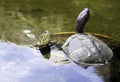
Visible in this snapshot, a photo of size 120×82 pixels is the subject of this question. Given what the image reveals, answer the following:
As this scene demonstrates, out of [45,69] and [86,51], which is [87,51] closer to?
[86,51]

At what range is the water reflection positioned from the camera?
318cm

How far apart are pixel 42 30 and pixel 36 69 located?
1.29m

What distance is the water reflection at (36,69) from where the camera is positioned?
3184 mm

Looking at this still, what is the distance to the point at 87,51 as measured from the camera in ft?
11.6

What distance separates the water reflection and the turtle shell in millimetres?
101

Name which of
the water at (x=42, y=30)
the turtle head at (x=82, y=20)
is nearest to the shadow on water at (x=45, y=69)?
the water at (x=42, y=30)

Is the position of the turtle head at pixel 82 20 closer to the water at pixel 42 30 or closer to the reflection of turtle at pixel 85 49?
the reflection of turtle at pixel 85 49

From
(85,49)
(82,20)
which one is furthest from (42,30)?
(85,49)

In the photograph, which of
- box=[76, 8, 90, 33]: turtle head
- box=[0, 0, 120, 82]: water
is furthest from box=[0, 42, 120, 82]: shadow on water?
box=[76, 8, 90, 33]: turtle head

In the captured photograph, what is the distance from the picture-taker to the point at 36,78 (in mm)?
3205

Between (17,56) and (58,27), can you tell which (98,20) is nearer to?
(58,27)

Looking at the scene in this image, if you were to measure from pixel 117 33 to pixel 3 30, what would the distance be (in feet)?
4.98

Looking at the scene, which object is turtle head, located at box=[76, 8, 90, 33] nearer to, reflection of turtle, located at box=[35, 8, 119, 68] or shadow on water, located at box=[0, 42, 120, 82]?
reflection of turtle, located at box=[35, 8, 119, 68]

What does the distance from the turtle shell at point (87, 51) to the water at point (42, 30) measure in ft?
0.31
